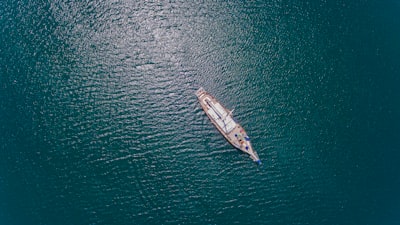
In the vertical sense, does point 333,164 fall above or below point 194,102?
below

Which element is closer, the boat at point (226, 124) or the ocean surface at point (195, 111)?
the ocean surface at point (195, 111)

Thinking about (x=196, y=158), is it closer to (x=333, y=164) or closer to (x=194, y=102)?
(x=194, y=102)

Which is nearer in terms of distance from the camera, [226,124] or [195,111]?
[226,124]

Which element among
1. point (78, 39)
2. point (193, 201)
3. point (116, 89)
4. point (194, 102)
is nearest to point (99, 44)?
point (78, 39)

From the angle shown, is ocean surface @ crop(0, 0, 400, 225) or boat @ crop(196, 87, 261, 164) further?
boat @ crop(196, 87, 261, 164)
